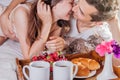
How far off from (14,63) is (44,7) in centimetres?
36

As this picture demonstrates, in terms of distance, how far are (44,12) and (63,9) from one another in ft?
0.37

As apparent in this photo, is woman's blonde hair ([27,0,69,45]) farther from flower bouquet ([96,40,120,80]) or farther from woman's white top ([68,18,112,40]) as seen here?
flower bouquet ([96,40,120,80])

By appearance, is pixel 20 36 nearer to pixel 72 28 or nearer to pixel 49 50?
pixel 49 50

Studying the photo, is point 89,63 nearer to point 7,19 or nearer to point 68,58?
point 68,58

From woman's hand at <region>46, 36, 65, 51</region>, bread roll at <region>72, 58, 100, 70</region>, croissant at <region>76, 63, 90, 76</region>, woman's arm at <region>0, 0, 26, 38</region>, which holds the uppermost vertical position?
woman's arm at <region>0, 0, 26, 38</region>

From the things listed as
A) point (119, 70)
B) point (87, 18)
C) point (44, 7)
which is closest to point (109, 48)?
point (119, 70)

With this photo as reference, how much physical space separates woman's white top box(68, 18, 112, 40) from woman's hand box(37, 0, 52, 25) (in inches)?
6.2

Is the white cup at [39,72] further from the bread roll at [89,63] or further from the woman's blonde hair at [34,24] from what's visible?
the woman's blonde hair at [34,24]

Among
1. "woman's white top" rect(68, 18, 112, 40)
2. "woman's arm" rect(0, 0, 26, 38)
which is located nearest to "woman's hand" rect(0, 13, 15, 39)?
"woman's arm" rect(0, 0, 26, 38)

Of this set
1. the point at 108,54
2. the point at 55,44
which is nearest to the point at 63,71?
→ the point at 108,54

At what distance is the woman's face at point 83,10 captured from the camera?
1.59m

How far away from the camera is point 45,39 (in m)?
1.61

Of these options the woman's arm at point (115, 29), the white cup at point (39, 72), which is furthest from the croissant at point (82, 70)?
the woman's arm at point (115, 29)

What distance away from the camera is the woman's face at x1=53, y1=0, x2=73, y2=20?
161cm
